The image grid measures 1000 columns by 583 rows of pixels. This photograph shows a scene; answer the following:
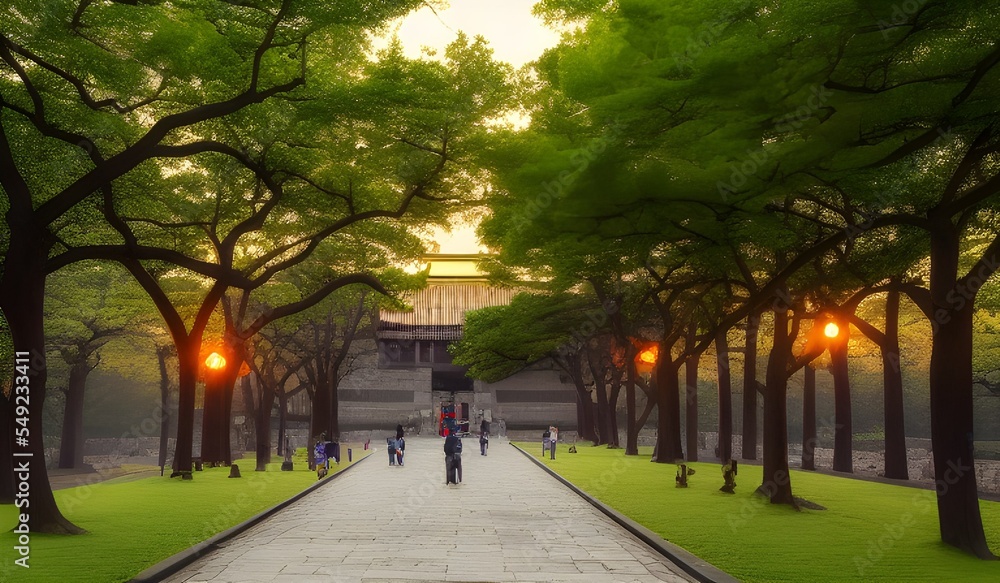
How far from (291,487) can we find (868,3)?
19681 millimetres

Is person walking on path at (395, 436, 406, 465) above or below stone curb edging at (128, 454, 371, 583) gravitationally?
below

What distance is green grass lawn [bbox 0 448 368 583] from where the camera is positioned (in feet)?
38.3

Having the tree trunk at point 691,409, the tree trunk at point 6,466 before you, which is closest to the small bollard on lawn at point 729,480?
the tree trunk at point 691,409

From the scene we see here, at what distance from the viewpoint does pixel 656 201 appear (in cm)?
1616

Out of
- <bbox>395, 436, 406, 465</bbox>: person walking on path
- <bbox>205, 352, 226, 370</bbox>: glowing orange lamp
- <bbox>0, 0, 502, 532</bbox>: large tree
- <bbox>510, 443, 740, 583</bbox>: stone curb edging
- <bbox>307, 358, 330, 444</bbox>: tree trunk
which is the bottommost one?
<bbox>395, 436, 406, 465</bbox>: person walking on path

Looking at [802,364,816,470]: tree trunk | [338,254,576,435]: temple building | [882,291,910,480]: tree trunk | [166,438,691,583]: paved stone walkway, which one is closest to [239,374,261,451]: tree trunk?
[338,254,576,435]: temple building

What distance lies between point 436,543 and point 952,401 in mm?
8339

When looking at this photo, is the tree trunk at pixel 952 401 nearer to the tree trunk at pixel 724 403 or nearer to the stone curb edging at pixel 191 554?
the stone curb edging at pixel 191 554

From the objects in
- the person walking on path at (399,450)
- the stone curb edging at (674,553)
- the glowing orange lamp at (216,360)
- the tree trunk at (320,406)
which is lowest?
the person walking on path at (399,450)

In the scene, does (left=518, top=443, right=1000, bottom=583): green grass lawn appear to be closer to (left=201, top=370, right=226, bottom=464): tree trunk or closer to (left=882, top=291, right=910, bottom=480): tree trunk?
(left=882, top=291, right=910, bottom=480): tree trunk

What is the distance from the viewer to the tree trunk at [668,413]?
35812 mm

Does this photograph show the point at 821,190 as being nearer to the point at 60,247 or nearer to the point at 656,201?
the point at 656,201

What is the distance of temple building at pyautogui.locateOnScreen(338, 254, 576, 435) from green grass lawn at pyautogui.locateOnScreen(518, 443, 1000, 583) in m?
42.0

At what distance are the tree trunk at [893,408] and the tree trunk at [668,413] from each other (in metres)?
7.94
